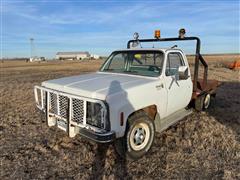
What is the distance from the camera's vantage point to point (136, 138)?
3951 millimetres

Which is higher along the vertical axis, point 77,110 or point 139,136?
point 77,110

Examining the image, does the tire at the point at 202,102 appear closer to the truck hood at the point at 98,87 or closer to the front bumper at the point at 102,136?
the truck hood at the point at 98,87

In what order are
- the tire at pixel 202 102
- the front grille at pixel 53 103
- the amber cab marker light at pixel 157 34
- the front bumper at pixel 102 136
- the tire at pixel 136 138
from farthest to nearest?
the tire at pixel 202 102
the amber cab marker light at pixel 157 34
the front grille at pixel 53 103
the tire at pixel 136 138
the front bumper at pixel 102 136

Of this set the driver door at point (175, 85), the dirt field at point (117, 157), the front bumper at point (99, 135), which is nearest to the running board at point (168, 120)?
the driver door at point (175, 85)

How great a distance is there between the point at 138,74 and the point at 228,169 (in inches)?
95.9

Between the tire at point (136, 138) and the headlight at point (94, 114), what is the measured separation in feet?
1.65

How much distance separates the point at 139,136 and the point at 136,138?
0.08 meters

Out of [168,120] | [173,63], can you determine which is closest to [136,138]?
[168,120]

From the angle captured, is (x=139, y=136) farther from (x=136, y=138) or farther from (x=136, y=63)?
(x=136, y=63)

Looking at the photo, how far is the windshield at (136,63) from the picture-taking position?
186 inches

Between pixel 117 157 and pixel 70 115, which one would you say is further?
pixel 117 157

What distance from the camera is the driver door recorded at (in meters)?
4.62

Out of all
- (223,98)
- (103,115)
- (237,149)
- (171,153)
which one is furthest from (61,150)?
(223,98)

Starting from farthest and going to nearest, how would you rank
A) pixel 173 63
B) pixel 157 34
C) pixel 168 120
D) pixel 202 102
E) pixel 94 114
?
pixel 202 102, pixel 157 34, pixel 173 63, pixel 168 120, pixel 94 114
